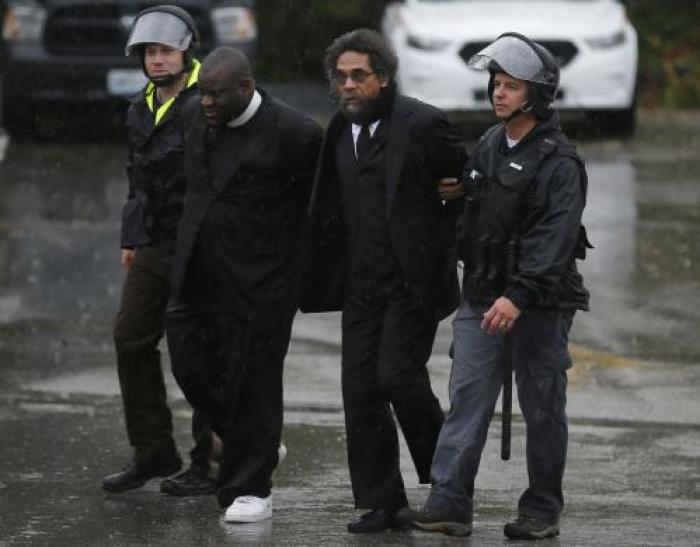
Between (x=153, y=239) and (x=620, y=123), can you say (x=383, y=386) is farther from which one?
(x=620, y=123)

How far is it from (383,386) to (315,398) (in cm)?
252

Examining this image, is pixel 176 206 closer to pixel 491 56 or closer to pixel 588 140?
pixel 491 56

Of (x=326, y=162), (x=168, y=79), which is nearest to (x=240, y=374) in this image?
(x=326, y=162)

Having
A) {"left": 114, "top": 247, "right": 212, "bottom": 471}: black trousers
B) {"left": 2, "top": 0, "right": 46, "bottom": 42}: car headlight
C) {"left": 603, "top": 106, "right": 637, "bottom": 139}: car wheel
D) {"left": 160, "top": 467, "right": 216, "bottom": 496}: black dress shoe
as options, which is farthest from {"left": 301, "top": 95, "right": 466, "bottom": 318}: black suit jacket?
{"left": 603, "top": 106, "right": 637, "bottom": 139}: car wheel

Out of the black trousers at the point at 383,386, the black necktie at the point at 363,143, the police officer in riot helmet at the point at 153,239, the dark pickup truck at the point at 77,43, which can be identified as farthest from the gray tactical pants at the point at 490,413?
the dark pickup truck at the point at 77,43

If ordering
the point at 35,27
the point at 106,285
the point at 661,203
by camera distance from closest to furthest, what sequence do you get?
the point at 106,285, the point at 661,203, the point at 35,27

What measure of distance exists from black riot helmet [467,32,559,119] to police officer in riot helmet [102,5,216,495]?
50.6 inches

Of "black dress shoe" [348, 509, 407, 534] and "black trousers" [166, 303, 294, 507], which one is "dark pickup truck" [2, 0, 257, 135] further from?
"black dress shoe" [348, 509, 407, 534]

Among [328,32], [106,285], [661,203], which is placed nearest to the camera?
[106,285]

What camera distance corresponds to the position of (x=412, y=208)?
7289 mm

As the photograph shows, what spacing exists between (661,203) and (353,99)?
8162mm

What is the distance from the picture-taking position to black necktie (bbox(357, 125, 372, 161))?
7.32 metres

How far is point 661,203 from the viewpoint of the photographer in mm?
15172

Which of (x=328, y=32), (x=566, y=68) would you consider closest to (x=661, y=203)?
(x=566, y=68)
